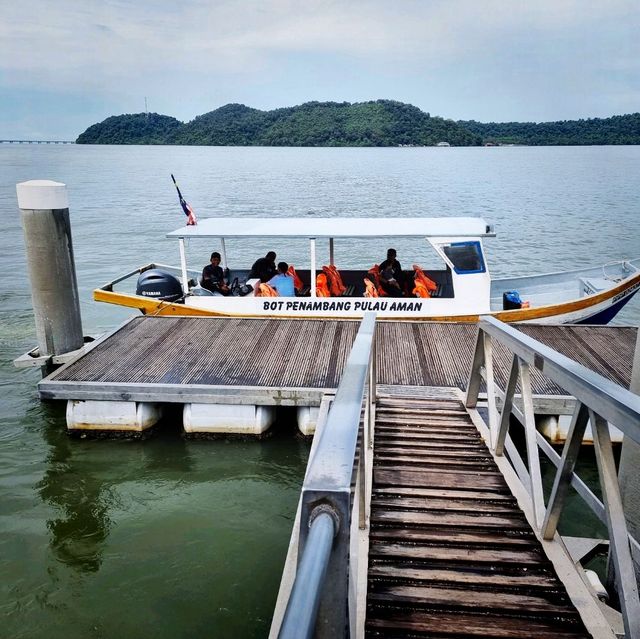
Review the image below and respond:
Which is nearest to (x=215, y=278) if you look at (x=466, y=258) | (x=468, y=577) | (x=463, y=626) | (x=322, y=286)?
(x=322, y=286)

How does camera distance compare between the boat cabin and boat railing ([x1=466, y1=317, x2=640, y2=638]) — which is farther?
the boat cabin

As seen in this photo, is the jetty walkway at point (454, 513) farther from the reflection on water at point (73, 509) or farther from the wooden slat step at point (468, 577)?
the reflection on water at point (73, 509)

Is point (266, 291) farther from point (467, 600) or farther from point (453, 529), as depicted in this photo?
point (467, 600)

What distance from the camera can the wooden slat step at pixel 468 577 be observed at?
293cm

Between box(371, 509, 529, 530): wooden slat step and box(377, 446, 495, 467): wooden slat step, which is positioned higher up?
box(371, 509, 529, 530): wooden slat step

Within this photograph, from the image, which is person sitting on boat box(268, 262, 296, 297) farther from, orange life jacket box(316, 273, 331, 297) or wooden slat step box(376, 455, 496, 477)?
wooden slat step box(376, 455, 496, 477)

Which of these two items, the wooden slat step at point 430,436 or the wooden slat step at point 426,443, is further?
the wooden slat step at point 430,436

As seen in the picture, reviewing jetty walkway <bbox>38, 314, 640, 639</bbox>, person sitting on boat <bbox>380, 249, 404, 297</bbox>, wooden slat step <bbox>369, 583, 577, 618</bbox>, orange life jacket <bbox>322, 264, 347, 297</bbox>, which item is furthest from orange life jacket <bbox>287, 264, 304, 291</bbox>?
wooden slat step <bbox>369, 583, 577, 618</bbox>

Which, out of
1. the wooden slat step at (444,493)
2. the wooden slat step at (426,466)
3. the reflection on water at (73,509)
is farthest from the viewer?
the reflection on water at (73,509)

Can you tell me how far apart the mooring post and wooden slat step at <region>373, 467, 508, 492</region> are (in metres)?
6.88

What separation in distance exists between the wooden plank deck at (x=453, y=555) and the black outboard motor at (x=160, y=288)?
7.83 meters

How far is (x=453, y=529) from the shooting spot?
3416 mm

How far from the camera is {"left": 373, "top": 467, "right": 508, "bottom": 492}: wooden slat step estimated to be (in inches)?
154

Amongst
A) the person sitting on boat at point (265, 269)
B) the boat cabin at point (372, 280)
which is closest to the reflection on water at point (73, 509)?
the boat cabin at point (372, 280)
